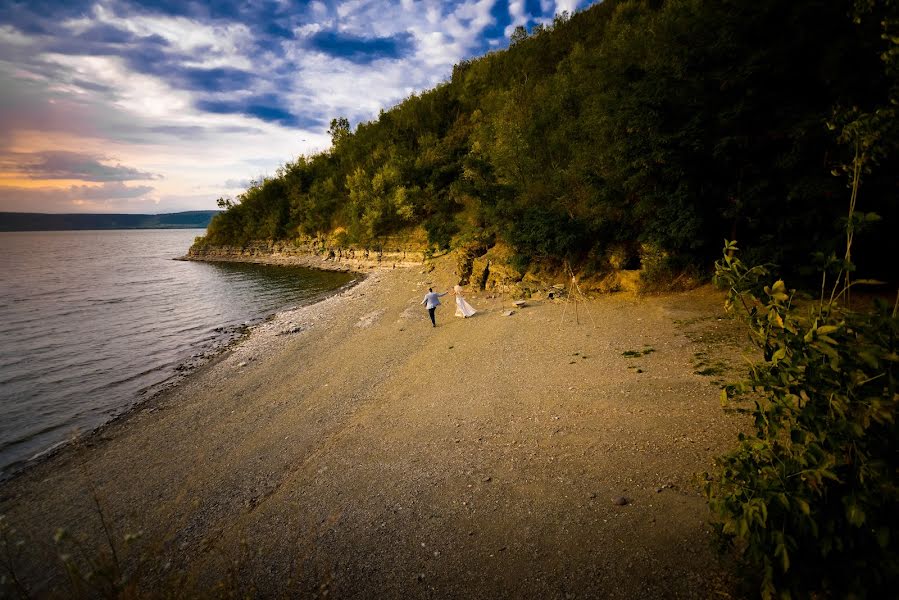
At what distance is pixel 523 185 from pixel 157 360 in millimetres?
23341

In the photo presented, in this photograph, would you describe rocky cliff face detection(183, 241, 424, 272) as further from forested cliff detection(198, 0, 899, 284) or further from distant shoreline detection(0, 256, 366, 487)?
forested cliff detection(198, 0, 899, 284)

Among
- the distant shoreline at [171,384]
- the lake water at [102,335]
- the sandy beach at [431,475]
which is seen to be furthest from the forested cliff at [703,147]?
the lake water at [102,335]

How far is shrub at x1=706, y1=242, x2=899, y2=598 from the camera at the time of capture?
2.71 meters

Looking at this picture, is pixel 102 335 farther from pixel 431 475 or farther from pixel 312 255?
pixel 312 255

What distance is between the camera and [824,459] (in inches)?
113

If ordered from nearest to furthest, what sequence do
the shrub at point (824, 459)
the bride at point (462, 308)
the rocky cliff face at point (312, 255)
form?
the shrub at point (824, 459) < the bride at point (462, 308) < the rocky cliff face at point (312, 255)

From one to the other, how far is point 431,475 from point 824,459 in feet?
21.7

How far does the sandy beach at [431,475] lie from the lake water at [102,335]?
2.41 metres

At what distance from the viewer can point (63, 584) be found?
7109 mm

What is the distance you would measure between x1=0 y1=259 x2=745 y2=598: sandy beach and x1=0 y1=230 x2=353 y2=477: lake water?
7.92ft

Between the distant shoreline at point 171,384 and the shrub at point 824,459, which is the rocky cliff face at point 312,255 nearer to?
the distant shoreline at point 171,384

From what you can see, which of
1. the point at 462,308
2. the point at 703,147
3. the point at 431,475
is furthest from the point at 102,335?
the point at 703,147

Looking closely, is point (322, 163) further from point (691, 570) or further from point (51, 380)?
point (691, 570)

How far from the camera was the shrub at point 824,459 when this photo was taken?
2711 millimetres
